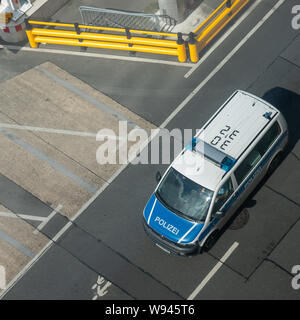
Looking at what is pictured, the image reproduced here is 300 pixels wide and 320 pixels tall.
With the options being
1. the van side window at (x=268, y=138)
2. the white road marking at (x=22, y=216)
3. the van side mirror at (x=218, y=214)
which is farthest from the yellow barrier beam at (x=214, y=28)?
the white road marking at (x=22, y=216)

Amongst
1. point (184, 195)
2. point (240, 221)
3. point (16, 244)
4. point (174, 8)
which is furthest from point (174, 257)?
point (174, 8)

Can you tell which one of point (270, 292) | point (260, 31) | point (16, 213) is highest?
point (260, 31)

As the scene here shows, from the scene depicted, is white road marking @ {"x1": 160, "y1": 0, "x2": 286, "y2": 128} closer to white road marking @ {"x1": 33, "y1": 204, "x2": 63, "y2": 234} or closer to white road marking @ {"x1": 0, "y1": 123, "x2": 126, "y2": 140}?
white road marking @ {"x1": 0, "y1": 123, "x2": 126, "y2": 140}

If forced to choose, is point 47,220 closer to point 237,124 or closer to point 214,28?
point 237,124

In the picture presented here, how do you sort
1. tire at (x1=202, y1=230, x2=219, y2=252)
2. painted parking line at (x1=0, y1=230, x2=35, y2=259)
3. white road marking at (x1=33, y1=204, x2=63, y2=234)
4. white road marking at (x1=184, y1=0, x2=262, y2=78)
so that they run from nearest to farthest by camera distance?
tire at (x1=202, y1=230, x2=219, y2=252) < painted parking line at (x1=0, y1=230, x2=35, y2=259) < white road marking at (x1=33, y1=204, x2=63, y2=234) < white road marking at (x1=184, y1=0, x2=262, y2=78)

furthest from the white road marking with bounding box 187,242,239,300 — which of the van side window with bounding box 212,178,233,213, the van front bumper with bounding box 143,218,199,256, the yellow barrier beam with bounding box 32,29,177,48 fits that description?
the yellow barrier beam with bounding box 32,29,177,48
